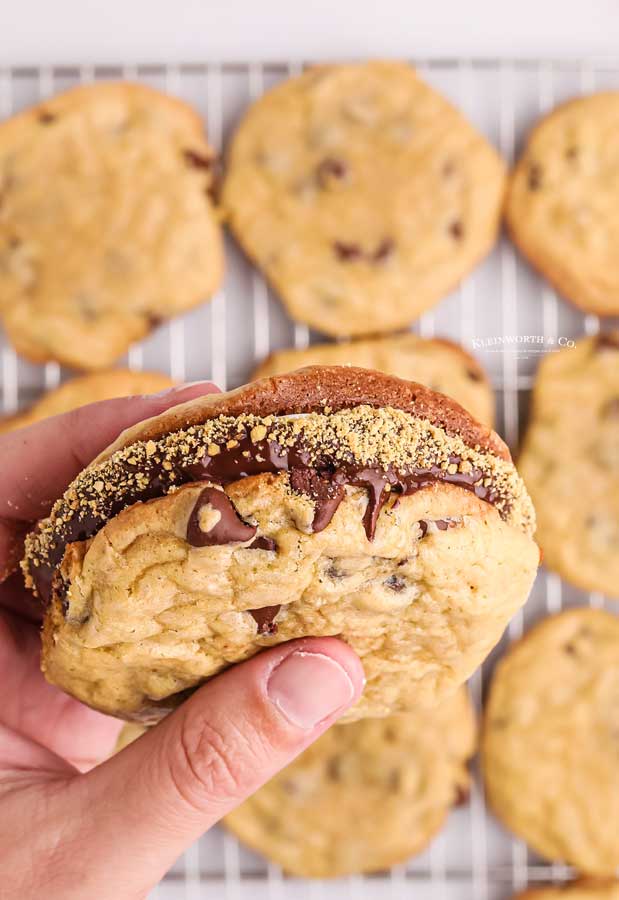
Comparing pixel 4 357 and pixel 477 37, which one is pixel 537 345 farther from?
pixel 4 357

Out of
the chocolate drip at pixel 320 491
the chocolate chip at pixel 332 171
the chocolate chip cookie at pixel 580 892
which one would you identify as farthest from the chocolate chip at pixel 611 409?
the chocolate drip at pixel 320 491

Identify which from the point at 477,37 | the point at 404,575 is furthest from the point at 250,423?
the point at 477,37

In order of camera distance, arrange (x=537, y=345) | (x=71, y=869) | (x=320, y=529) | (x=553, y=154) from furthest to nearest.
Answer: (x=553, y=154)
(x=537, y=345)
(x=71, y=869)
(x=320, y=529)

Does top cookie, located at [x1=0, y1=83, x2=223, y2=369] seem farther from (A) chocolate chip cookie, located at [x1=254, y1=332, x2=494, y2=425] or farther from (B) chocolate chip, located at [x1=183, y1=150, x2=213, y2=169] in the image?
(A) chocolate chip cookie, located at [x1=254, y1=332, x2=494, y2=425]

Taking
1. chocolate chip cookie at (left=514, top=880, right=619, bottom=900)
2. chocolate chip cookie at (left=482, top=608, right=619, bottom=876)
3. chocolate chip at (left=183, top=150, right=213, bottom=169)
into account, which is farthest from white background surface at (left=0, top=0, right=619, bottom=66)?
Answer: chocolate chip cookie at (left=514, top=880, right=619, bottom=900)

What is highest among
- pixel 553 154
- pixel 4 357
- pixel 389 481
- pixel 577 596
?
pixel 553 154

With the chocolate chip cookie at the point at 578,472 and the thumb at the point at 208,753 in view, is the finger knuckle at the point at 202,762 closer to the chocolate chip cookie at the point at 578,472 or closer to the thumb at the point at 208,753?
the thumb at the point at 208,753

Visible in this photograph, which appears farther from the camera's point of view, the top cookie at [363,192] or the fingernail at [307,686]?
the top cookie at [363,192]

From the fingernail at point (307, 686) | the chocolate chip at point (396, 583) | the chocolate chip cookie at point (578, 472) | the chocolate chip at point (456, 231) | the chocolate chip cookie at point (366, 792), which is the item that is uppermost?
the chocolate chip at point (456, 231)
